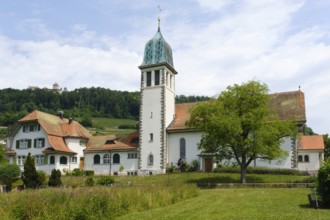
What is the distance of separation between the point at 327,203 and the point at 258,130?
15723mm

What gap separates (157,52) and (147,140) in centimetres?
1183

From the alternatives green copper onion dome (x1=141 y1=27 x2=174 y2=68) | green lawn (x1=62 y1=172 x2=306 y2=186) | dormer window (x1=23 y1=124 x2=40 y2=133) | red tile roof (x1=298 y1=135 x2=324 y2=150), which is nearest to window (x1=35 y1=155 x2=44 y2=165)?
dormer window (x1=23 y1=124 x2=40 y2=133)

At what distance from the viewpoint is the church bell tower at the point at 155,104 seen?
150 ft

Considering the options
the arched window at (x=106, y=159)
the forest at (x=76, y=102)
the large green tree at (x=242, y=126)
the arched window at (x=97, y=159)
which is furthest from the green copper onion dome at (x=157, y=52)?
the forest at (x=76, y=102)

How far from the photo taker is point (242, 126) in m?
33.6

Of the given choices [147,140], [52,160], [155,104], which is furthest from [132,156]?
[52,160]

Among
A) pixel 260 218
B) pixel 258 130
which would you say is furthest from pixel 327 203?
pixel 258 130

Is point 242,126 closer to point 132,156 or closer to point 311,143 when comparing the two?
point 132,156

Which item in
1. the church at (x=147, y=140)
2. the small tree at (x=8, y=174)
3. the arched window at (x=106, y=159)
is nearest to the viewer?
the small tree at (x=8, y=174)

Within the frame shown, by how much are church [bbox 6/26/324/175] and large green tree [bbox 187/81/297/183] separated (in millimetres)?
8640

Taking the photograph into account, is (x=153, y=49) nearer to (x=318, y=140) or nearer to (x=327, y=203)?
(x=318, y=140)

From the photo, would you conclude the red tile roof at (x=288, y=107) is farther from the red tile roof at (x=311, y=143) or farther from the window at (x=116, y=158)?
the window at (x=116, y=158)

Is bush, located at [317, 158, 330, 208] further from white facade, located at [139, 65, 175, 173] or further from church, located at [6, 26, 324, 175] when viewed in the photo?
white facade, located at [139, 65, 175, 173]

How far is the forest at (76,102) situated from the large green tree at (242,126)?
86551mm
